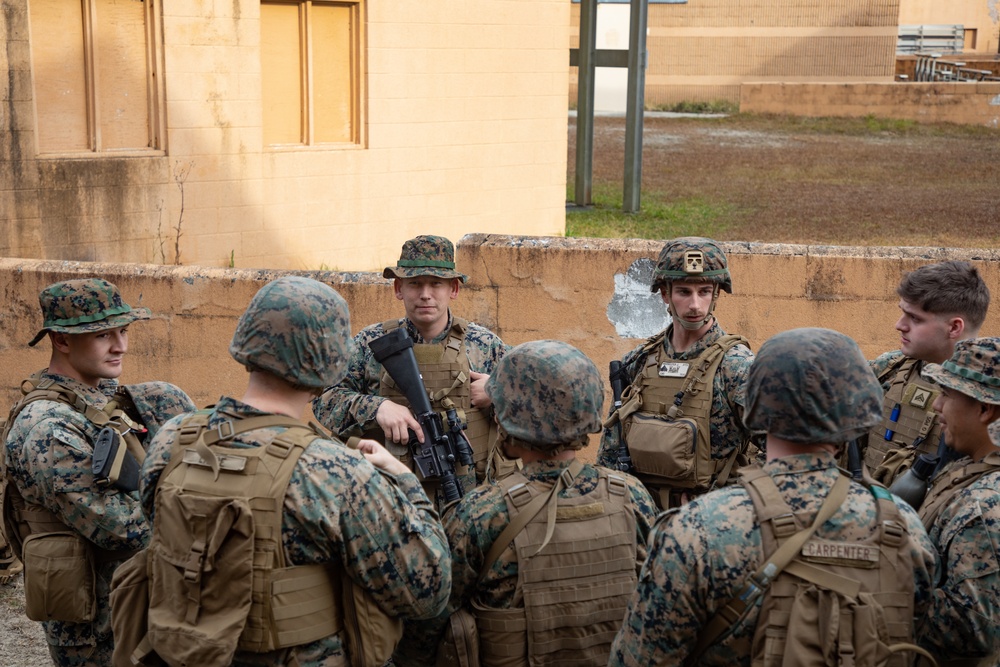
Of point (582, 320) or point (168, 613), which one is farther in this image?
point (582, 320)

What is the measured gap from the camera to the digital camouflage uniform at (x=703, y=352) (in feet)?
14.6

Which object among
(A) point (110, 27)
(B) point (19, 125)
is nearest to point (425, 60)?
(A) point (110, 27)

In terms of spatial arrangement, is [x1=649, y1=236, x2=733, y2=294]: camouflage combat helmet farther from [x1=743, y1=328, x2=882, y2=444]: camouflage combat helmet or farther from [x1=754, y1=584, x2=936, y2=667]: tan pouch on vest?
[x1=754, y1=584, x2=936, y2=667]: tan pouch on vest

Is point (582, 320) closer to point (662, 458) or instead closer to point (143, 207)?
point (662, 458)

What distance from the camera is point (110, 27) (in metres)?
9.99

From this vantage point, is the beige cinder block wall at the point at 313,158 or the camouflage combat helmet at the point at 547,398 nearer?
the camouflage combat helmet at the point at 547,398

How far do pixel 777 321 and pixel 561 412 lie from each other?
321 cm

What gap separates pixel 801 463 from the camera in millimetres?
2697

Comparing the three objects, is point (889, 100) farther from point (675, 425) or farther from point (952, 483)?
point (952, 483)

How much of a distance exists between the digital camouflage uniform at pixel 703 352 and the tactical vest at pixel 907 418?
500mm

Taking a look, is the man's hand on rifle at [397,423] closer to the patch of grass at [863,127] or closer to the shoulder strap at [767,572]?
the shoulder strap at [767,572]

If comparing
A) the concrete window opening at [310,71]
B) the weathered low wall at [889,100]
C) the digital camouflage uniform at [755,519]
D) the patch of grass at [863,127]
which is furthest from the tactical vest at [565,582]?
the weathered low wall at [889,100]

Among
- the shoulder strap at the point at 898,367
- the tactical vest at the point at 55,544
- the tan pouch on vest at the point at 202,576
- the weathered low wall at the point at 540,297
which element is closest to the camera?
the tan pouch on vest at the point at 202,576

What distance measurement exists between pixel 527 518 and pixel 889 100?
27.8m
